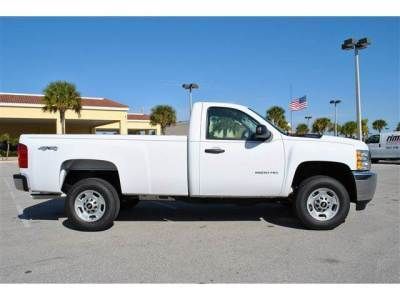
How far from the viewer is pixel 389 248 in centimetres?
540

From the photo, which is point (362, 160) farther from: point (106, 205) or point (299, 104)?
point (299, 104)

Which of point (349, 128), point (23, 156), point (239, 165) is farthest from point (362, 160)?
point (349, 128)

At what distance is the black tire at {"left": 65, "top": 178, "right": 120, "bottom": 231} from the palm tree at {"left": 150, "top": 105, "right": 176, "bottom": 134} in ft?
152

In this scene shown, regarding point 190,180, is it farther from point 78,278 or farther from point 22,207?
point 22,207

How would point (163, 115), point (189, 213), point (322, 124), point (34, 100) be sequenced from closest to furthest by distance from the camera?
point (189, 213), point (34, 100), point (163, 115), point (322, 124)

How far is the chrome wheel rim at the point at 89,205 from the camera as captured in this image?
21.4 ft

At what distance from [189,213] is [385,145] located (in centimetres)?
2117

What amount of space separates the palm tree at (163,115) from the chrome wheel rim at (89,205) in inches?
1826

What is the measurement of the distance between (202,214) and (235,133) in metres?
2.00

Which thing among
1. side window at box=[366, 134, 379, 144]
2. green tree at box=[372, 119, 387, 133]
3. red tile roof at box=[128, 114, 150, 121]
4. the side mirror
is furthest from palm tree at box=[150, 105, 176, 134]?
green tree at box=[372, 119, 387, 133]

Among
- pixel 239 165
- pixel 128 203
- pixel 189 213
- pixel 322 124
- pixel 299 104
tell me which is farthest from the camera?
pixel 322 124

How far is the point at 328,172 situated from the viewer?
22.4ft

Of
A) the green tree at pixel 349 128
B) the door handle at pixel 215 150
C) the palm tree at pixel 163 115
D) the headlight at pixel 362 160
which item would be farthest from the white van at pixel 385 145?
the green tree at pixel 349 128

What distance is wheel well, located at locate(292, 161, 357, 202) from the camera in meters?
6.57
